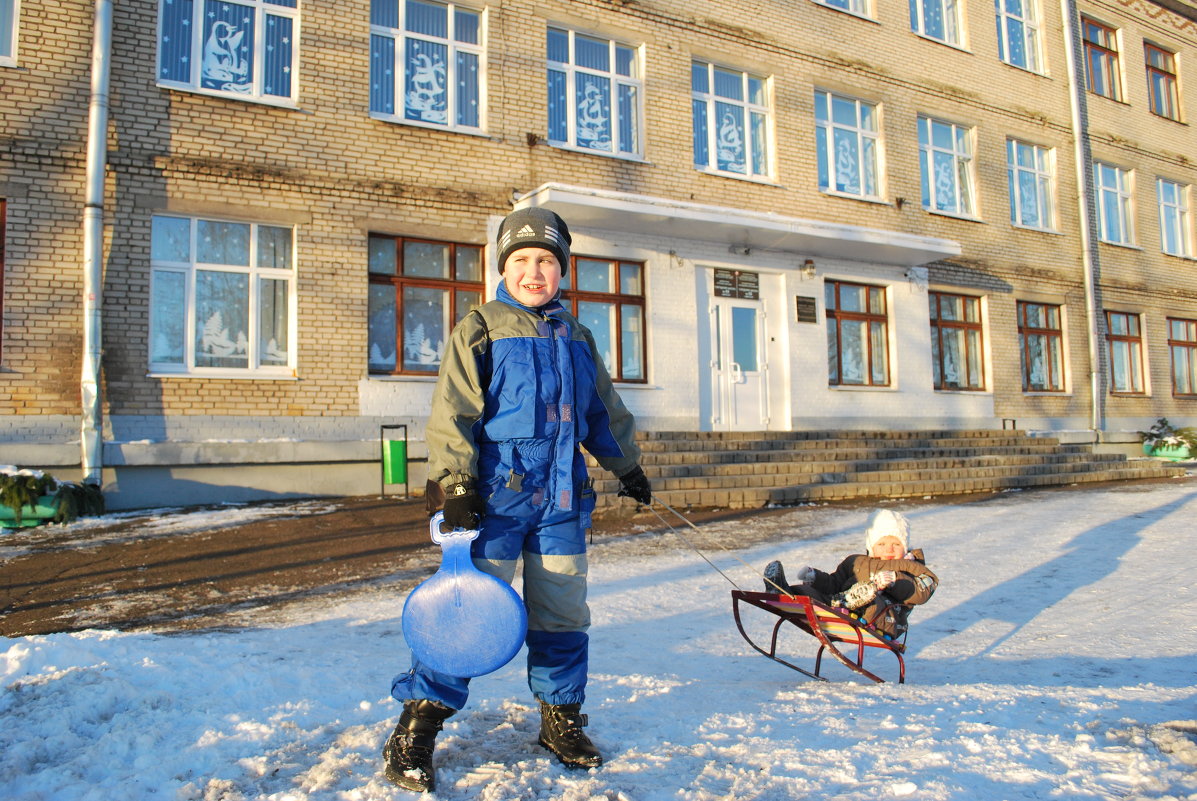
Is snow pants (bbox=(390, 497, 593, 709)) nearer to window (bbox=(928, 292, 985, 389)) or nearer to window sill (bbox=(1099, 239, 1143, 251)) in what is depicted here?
window (bbox=(928, 292, 985, 389))

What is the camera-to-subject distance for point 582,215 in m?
11.4

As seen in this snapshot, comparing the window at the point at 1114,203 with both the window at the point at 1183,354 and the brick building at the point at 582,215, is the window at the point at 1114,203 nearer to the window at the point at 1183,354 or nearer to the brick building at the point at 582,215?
the brick building at the point at 582,215

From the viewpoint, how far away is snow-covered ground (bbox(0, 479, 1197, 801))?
2365mm

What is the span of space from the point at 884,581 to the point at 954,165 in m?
14.6

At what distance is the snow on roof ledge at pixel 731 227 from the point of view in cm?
1109

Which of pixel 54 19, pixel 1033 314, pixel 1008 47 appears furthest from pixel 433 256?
pixel 1008 47

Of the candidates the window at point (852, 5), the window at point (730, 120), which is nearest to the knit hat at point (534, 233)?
the window at point (730, 120)

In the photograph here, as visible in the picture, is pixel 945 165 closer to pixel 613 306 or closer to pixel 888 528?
pixel 613 306

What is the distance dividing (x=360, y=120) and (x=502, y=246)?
8.89m

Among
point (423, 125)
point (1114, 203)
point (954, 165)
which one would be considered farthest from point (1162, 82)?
point (423, 125)

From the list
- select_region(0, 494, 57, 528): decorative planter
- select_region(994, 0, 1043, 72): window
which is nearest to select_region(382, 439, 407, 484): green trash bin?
select_region(0, 494, 57, 528): decorative planter

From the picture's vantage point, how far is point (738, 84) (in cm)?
1376

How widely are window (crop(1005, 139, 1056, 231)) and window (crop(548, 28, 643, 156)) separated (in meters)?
8.69

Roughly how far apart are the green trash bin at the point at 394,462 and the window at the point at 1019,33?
14.9 meters
